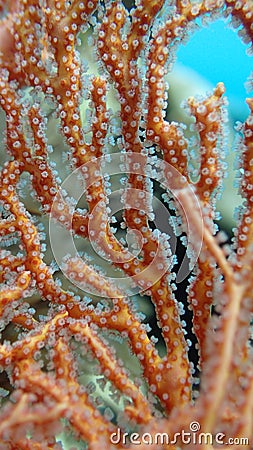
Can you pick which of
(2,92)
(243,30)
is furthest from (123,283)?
(243,30)

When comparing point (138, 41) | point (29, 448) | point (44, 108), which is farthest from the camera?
point (44, 108)

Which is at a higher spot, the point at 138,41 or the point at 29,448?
the point at 138,41

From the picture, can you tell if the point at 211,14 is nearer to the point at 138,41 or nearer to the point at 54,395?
the point at 138,41

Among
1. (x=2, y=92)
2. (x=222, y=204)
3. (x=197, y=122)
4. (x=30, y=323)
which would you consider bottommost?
(x=30, y=323)

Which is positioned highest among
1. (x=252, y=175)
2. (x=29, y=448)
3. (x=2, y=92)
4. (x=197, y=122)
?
(x=2, y=92)

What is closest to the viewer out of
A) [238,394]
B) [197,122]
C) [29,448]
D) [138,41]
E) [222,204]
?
[238,394]

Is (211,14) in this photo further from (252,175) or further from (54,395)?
(54,395)

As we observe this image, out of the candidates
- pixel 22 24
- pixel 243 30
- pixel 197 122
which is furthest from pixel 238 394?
pixel 22 24

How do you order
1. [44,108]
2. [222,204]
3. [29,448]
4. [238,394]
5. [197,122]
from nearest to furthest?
[238,394] < [29,448] < [197,122] < [44,108] < [222,204]

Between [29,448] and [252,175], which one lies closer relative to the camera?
[29,448]

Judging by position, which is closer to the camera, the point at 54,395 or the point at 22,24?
the point at 54,395
